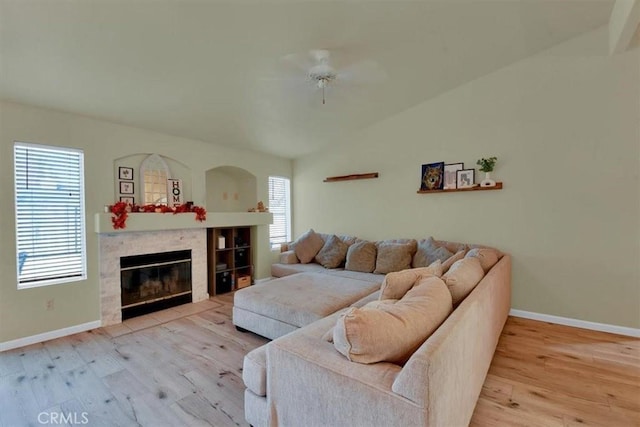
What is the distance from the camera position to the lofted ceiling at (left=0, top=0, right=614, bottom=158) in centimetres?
221

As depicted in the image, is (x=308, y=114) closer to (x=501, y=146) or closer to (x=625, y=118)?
(x=501, y=146)

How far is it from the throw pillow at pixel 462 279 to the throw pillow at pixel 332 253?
8.35ft

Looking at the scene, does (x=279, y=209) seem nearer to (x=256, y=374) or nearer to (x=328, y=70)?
(x=328, y=70)

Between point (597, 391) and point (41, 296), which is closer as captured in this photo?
point (597, 391)

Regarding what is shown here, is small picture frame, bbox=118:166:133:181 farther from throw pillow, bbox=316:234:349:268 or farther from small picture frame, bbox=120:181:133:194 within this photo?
throw pillow, bbox=316:234:349:268

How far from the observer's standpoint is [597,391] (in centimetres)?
221

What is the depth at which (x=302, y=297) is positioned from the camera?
3027 mm

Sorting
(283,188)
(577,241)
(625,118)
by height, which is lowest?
(577,241)

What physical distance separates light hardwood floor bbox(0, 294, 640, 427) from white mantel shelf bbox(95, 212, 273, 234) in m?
1.20

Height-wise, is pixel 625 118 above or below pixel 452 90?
below

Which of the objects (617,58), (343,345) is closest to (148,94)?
(343,345)

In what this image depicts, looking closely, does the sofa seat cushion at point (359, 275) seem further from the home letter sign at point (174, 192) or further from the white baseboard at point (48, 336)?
the white baseboard at point (48, 336)

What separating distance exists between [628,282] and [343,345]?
11.8ft

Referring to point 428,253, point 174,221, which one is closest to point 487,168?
point 428,253
